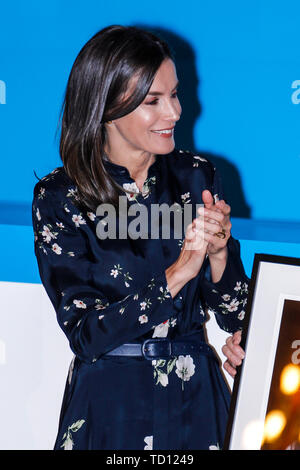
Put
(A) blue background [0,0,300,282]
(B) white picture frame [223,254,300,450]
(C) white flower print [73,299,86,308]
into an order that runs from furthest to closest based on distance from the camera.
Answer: (A) blue background [0,0,300,282], (C) white flower print [73,299,86,308], (B) white picture frame [223,254,300,450]

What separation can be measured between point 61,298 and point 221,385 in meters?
0.40

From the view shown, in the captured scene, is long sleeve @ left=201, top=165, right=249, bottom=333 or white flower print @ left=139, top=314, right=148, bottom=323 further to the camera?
long sleeve @ left=201, top=165, right=249, bottom=333

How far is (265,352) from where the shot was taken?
1.34 metres

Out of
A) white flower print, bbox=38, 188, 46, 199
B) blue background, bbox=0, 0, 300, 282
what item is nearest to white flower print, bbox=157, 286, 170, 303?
white flower print, bbox=38, 188, 46, 199

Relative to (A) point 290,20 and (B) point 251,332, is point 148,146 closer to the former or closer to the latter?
(B) point 251,332

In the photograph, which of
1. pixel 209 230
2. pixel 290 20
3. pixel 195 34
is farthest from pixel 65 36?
pixel 209 230

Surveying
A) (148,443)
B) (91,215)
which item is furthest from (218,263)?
(148,443)

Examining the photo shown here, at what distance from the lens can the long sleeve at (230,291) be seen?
152 centimetres

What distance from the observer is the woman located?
4.65 feet

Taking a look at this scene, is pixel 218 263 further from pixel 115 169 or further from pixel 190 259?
pixel 115 169

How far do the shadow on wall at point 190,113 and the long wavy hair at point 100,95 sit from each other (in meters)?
2.28

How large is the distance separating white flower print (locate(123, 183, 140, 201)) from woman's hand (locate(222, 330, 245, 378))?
372 mm

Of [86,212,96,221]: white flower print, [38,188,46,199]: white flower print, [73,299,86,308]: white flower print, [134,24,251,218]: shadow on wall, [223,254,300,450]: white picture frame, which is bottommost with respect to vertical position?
[223,254,300,450]: white picture frame

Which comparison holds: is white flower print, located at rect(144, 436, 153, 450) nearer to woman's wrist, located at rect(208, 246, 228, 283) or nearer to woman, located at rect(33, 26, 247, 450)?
woman, located at rect(33, 26, 247, 450)
